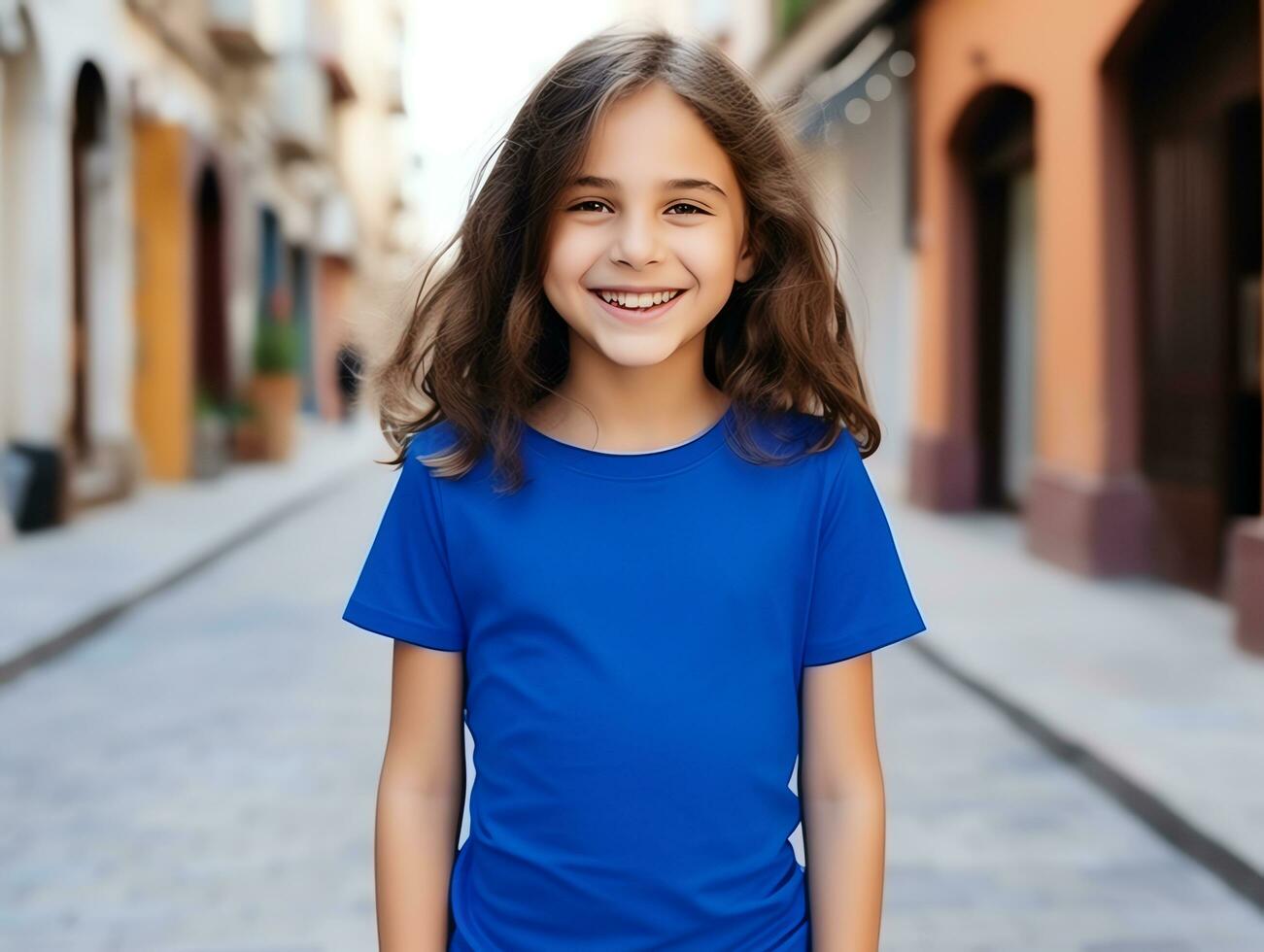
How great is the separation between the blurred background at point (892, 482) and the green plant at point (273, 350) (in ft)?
0.18

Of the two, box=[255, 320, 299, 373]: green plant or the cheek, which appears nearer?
the cheek

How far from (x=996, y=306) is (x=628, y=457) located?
40.4 feet

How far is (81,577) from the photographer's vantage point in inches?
360

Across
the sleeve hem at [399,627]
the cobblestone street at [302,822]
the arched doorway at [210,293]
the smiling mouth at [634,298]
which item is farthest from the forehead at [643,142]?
the arched doorway at [210,293]

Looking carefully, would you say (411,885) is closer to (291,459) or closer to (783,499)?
(783,499)

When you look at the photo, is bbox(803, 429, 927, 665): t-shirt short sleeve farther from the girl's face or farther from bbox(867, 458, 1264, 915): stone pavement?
bbox(867, 458, 1264, 915): stone pavement

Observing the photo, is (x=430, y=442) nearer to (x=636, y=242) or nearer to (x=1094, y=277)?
(x=636, y=242)

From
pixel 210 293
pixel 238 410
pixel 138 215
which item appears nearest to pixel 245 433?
pixel 238 410

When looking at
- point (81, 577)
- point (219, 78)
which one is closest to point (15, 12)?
point (81, 577)

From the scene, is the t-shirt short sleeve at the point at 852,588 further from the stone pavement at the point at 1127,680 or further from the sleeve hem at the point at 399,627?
the stone pavement at the point at 1127,680

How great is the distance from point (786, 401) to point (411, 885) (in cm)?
63

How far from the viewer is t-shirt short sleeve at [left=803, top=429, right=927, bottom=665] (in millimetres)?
1580

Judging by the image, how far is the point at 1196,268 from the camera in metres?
8.77

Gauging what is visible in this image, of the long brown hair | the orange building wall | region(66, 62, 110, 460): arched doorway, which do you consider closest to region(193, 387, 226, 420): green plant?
region(66, 62, 110, 460): arched doorway
